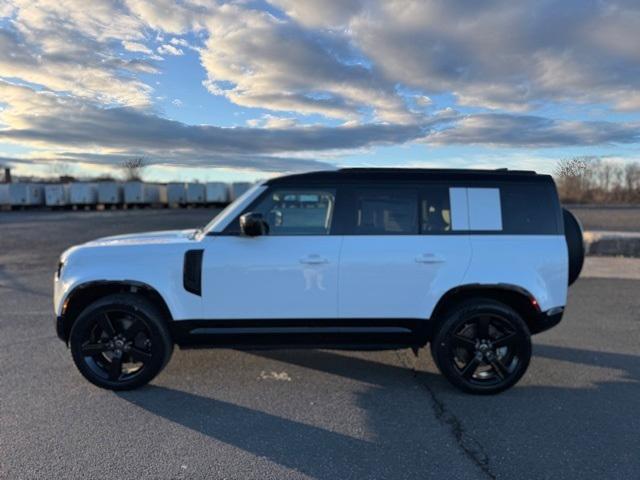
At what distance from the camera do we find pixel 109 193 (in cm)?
4338

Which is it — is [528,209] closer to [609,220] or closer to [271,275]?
[271,275]

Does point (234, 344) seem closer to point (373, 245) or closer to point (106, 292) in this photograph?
point (106, 292)

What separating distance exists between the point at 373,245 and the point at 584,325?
3837mm

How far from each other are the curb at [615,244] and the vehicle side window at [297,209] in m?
10.3

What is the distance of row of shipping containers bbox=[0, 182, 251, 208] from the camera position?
137 ft

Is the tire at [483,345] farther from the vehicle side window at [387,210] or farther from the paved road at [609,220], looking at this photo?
the paved road at [609,220]

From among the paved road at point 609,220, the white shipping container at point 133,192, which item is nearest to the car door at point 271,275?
the paved road at point 609,220

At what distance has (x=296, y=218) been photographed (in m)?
4.25

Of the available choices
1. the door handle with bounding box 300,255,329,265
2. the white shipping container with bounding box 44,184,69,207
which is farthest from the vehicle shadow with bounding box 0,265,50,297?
the white shipping container with bounding box 44,184,69,207

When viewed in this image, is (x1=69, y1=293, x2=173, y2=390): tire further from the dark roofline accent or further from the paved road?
the paved road

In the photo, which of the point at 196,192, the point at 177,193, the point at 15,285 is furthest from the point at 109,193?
the point at 15,285

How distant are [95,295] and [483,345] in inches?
139

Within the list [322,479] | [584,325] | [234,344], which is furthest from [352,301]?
[584,325]

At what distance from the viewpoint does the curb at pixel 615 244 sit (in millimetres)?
11930
